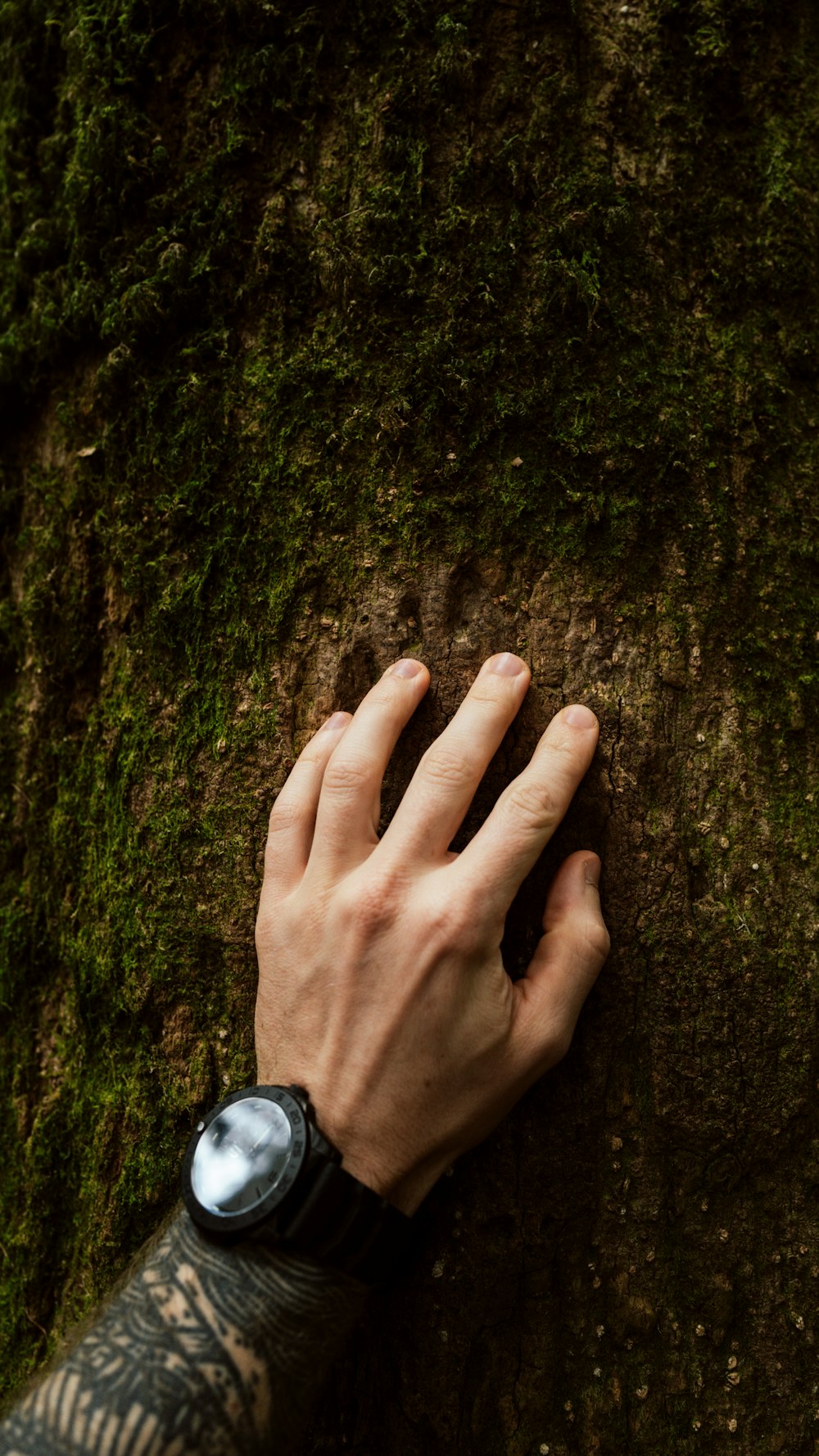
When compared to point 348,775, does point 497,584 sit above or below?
above

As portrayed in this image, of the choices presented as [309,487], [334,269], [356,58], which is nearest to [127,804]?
[309,487]

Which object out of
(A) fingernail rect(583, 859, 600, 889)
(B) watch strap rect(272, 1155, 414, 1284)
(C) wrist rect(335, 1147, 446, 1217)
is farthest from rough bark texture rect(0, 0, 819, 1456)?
(B) watch strap rect(272, 1155, 414, 1284)

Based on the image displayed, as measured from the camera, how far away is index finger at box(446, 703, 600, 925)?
165 centimetres

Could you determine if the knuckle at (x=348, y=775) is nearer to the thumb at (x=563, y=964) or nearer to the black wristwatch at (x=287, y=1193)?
the thumb at (x=563, y=964)

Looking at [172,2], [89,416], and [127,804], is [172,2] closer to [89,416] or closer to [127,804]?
[89,416]

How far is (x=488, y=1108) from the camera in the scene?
5.44 feet

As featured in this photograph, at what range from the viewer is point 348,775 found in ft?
5.74

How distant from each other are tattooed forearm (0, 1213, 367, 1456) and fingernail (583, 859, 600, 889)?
0.89m

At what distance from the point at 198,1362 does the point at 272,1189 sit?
278mm

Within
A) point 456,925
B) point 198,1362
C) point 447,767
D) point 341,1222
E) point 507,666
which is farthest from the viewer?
point 507,666

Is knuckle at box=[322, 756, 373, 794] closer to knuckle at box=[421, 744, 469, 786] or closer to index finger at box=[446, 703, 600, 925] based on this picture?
knuckle at box=[421, 744, 469, 786]

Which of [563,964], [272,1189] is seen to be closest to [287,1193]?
[272,1189]

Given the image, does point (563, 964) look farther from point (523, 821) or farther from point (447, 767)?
point (447, 767)

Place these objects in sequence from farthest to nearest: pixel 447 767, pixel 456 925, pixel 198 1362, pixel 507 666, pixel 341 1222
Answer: pixel 507 666 < pixel 447 767 < pixel 456 925 < pixel 341 1222 < pixel 198 1362
